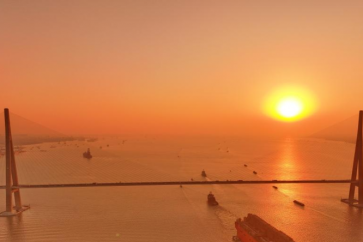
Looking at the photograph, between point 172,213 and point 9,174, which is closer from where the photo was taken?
point 9,174

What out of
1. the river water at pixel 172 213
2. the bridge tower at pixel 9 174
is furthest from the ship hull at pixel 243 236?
the bridge tower at pixel 9 174

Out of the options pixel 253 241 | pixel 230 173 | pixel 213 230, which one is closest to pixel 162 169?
pixel 230 173

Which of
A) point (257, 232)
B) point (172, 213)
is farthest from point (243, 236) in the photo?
point (172, 213)

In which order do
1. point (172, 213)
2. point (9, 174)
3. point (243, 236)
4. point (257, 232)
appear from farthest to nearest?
point (172, 213), point (9, 174), point (243, 236), point (257, 232)

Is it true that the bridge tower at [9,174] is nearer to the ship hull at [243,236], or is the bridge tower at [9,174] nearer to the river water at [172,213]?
the river water at [172,213]

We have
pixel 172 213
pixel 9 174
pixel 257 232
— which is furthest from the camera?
→ pixel 172 213

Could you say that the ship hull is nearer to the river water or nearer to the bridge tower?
the river water

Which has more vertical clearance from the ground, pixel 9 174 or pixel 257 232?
pixel 9 174

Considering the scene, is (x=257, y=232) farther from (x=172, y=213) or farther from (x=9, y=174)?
(x=9, y=174)
